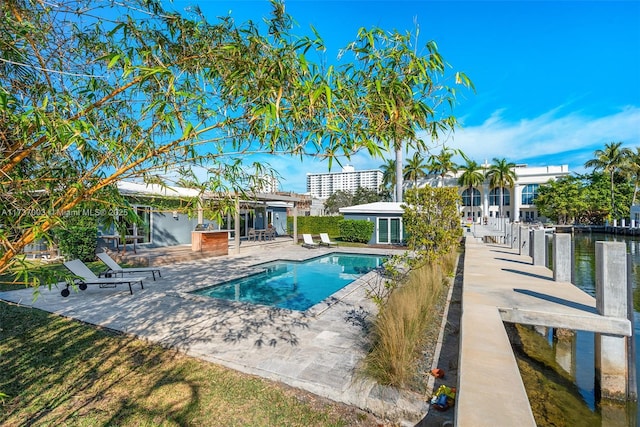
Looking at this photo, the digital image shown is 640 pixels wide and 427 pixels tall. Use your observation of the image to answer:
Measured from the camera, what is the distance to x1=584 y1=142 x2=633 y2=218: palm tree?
4384cm

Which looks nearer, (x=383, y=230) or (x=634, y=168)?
(x=383, y=230)

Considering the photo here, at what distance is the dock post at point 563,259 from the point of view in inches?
246

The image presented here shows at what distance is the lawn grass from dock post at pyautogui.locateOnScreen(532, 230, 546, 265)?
7247 mm

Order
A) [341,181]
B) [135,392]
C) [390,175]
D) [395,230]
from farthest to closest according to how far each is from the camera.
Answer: [341,181] < [390,175] < [395,230] < [135,392]

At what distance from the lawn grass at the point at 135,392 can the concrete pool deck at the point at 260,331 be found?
0.55ft

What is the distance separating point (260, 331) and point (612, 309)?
4.97 metres

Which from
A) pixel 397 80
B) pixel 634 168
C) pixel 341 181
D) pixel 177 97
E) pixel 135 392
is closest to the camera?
pixel 397 80

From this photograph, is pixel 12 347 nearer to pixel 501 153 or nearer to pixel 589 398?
pixel 589 398

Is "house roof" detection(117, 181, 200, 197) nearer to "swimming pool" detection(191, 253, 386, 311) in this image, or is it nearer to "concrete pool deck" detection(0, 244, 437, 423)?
"concrete pool deck" detection(0, 244, 437, 423)

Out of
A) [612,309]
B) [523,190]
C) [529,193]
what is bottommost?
[612,309]

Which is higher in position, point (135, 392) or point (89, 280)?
point (89, 280)

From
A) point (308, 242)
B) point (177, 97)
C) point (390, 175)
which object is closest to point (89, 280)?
point (177, 97)

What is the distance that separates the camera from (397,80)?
256 cm

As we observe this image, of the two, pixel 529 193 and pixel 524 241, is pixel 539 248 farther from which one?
pixel 529 193
